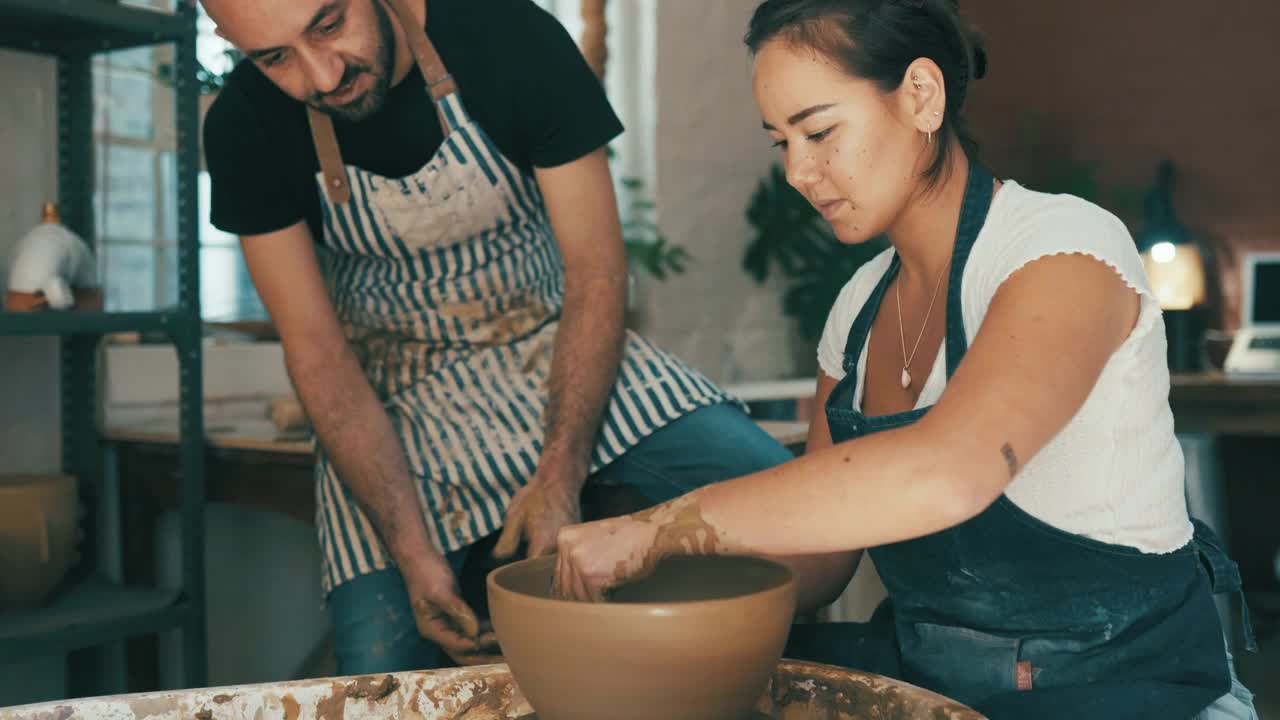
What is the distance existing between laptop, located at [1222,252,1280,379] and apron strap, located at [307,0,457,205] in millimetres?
2863

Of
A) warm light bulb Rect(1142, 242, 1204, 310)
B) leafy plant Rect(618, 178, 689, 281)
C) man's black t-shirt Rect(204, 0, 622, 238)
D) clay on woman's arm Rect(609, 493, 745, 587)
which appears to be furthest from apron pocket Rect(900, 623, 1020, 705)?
warm light bulb Rect(1142, 242, 1204, 310)

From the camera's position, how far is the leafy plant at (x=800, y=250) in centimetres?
424

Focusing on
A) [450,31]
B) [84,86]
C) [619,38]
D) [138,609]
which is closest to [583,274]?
[450,31]

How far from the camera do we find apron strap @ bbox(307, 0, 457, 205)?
1480 millimetres

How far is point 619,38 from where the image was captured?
3936mm

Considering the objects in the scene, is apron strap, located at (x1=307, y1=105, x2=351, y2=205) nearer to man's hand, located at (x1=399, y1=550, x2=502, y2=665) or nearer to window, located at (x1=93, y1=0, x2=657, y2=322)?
man's hand, located at (x1=399, y1=550, x2=502, y2=665)

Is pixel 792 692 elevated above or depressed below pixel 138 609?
above

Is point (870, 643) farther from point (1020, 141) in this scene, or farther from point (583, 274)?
point (1020, 141)

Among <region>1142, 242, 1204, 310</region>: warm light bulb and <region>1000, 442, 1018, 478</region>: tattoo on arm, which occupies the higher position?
<region>1142, 242, 1204, 310</region>: warm light bulb

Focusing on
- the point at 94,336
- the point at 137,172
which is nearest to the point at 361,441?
the point at 94,336

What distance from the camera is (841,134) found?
1065mm

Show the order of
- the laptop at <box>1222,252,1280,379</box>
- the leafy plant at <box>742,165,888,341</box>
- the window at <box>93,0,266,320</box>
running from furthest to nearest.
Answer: the leafy plant at <box>742,165,888,341</box>, the laptop at <box>1222,252,1280,379</box>, the window at <box>93,0,266,320</box>

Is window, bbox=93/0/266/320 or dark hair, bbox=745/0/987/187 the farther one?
window, bbox=93/0/266/320

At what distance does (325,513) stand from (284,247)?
35 centimetres
